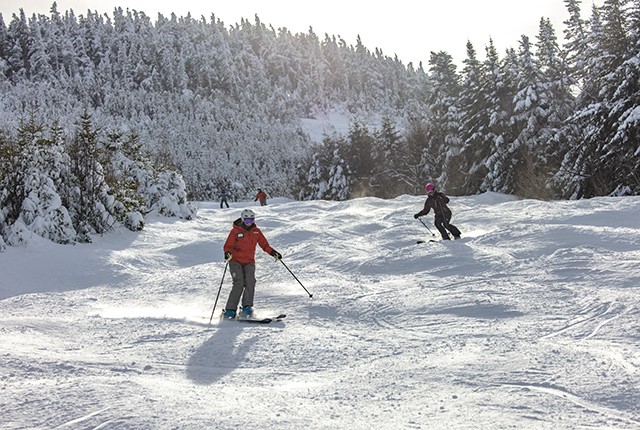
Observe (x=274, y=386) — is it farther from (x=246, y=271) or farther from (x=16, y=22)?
(x=16, y=22)

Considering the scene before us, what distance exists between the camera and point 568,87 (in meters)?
33.3

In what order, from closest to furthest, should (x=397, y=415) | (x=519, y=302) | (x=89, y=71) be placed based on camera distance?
(x=397, y=415)
(x=519, y=302)
(x=89, y=71)

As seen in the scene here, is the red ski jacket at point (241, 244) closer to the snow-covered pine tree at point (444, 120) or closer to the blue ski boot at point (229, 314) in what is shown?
the blue ski boot at point (229, 314)

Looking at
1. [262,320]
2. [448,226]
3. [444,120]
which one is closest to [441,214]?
[448,226]

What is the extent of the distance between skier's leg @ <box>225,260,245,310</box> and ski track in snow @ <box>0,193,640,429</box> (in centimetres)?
37

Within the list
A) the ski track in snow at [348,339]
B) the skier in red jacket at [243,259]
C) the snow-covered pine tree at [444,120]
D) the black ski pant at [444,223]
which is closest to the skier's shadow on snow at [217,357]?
the ski track in snow at [348,339]

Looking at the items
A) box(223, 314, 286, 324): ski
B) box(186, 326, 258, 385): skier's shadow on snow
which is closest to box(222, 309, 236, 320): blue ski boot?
box(223, 314, 286, 324): ski

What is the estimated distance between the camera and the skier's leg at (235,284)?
7543mm

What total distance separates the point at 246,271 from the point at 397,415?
4593 mm

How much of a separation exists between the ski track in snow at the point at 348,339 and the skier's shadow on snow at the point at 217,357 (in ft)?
0.12

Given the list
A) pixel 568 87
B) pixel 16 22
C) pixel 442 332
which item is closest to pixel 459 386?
pixel 442 332

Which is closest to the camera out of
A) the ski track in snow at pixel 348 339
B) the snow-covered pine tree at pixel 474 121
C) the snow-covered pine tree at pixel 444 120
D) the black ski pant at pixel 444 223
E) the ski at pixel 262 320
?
the ski track in snow at pixel 348 339

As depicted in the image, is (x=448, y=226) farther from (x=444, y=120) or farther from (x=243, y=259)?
(x=444, y=120)

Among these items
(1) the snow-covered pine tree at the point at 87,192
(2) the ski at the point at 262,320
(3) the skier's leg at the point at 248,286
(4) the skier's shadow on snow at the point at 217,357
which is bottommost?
(2) the ski at the point at 262,320
